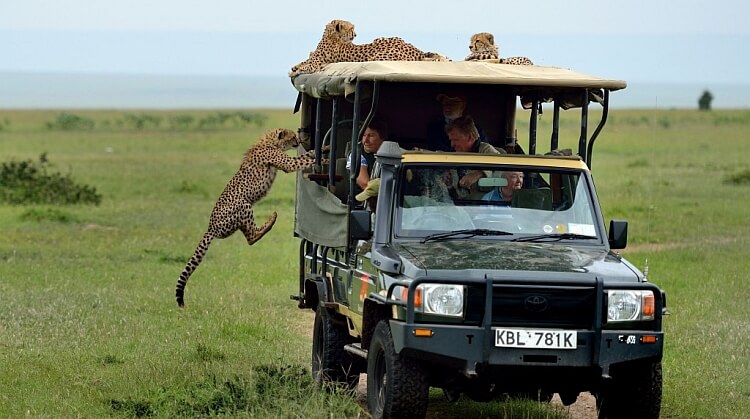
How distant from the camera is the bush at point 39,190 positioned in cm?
2108

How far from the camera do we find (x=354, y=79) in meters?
7.49

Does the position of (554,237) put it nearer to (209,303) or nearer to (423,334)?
(423,334)

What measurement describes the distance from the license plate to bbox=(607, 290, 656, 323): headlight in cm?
23

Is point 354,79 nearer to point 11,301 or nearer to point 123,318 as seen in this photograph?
point 123,318

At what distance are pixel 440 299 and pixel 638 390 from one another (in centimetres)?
112

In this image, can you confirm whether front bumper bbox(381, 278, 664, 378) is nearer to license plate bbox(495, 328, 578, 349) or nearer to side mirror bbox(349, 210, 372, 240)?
license plate bbox(495, 328, 578, 349)

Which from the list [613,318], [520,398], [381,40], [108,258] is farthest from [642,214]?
[613,318]

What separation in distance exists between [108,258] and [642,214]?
7837 mm

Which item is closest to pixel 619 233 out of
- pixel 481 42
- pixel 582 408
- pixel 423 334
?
pixel 582 408

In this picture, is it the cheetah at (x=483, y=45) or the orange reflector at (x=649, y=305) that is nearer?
the orange reflector at (x=649, y=305)

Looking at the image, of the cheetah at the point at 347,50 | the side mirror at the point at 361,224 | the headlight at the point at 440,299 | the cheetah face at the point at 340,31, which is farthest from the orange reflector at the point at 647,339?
the cheetah face at the point at 340,31

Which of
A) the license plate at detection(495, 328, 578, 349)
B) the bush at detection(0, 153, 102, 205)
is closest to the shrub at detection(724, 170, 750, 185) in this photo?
the bush at detection(0, 153, 102, 205)

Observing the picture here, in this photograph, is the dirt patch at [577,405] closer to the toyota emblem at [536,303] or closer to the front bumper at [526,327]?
the front bumper at [526,327]

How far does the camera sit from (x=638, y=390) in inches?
261
